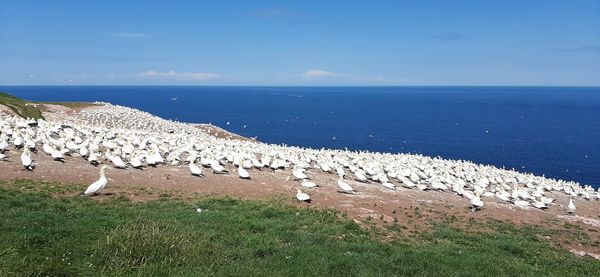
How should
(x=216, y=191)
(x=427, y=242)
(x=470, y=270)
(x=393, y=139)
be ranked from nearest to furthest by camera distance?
(x=470, y=270) < (x=427, y=242) < (x=216, y=191) < (x=393, y=139)

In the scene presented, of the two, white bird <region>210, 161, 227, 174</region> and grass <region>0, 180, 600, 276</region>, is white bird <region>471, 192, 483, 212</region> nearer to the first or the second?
grass <region>0, 180, 600, 276</region>

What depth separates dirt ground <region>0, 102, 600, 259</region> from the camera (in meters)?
18.8

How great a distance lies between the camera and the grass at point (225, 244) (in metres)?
11.1

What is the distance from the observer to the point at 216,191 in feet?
69.4

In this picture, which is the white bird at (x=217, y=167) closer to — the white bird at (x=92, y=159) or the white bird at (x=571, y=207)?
the white bird at (x=92, y=159)

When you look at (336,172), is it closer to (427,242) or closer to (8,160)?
(427,242)

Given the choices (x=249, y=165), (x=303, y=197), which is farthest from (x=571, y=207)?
Answer: (x=249, y=165)

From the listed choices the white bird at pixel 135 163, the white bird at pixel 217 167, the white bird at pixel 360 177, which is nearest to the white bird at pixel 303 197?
the white bird at pixel 217 167

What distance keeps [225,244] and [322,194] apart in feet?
29.5

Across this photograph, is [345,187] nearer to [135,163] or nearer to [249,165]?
[249,165]

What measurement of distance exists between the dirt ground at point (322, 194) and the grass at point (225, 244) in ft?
3.98

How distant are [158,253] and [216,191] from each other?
32.5 feet

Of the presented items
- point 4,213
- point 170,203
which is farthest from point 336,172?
point 4,213

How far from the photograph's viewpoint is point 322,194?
21.7m
